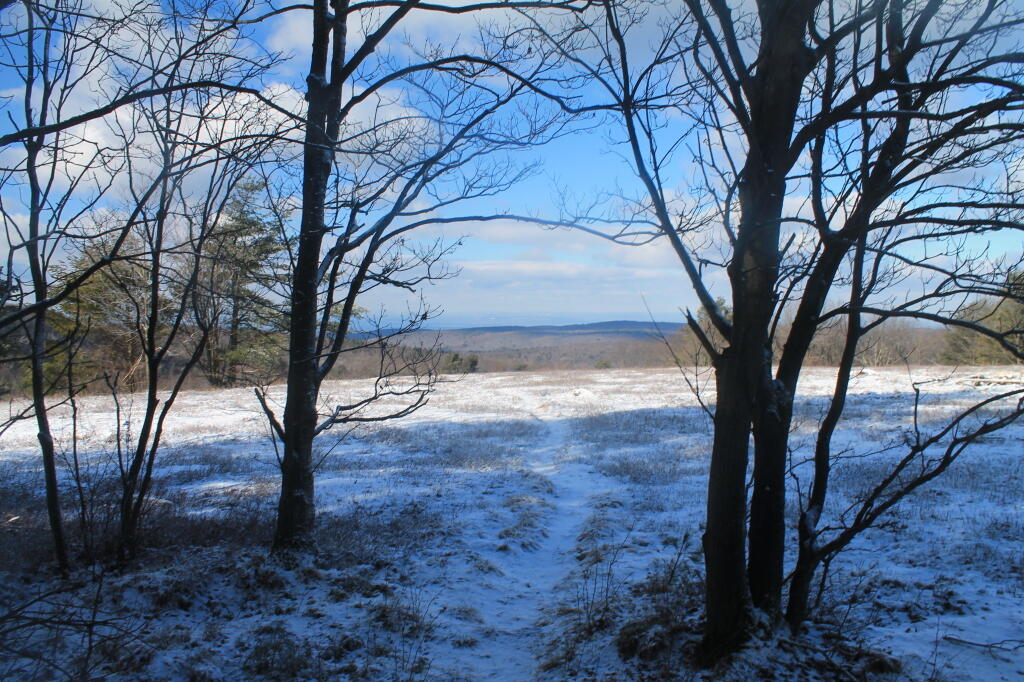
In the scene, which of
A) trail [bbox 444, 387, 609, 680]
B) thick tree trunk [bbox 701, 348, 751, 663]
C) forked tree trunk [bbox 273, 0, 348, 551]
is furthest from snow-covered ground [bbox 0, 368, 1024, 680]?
forked tree trunk [bbox 273, 0, 348, 551]

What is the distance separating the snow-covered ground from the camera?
13.2 ft

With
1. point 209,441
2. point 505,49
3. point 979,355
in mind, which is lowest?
point 209,441

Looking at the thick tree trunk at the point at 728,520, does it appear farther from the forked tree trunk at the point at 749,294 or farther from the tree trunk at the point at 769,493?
the tree trunk at the point at 769,493

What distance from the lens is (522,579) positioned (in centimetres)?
627

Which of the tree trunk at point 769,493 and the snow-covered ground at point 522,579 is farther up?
the tree trunk at point 769,493

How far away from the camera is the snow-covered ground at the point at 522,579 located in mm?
4023

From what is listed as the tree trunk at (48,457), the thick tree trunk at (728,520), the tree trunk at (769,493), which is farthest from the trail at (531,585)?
the tree trunk at (48,457)

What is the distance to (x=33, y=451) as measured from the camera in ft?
45.2

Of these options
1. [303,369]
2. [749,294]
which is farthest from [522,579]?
[749,294]

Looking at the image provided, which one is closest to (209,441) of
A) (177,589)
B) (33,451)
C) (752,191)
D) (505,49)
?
(33,451)

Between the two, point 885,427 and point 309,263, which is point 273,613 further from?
point 885,427

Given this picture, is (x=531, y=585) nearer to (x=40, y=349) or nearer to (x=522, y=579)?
(x=522, y=579)

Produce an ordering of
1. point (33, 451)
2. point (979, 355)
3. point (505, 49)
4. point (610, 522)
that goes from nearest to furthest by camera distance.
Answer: point (505, 49) < point (610, 522) < point (33, 451) < point (979, 355)

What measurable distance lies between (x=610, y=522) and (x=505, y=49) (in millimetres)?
5884
